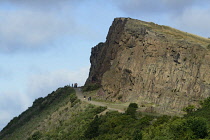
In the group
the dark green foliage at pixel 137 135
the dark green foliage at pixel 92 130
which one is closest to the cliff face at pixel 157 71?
the dark green foliage at pixel 92 130

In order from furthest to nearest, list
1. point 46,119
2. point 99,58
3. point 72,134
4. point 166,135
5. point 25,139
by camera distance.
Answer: point 99,58
point 46,119
point 25,139
point 72,134
point 166,135

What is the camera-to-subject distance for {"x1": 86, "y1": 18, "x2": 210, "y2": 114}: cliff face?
66.1 meters

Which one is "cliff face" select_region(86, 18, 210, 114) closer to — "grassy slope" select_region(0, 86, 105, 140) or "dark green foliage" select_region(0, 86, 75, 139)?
"grassy slope" select_region(0, 86, 105, 140)

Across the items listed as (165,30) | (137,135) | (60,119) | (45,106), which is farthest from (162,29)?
(137,135)

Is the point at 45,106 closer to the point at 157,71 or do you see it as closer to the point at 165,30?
the point at 165,30

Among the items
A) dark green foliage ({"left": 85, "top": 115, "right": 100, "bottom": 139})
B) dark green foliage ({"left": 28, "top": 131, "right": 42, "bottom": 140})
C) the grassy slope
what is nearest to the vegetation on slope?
the grassy slope

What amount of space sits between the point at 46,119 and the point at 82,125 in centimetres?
1746

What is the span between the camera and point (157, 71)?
69.2m

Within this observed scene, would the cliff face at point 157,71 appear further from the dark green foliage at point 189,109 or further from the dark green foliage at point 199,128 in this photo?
the dark green foliage at point 199,128

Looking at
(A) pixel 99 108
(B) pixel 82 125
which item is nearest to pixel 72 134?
(B) pixel 82 125

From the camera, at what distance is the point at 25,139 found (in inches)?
3014

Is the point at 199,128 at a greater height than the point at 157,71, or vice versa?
the point at 157,71

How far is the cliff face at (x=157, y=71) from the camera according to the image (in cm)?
6612

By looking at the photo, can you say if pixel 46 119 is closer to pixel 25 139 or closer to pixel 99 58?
pixel 25 139
